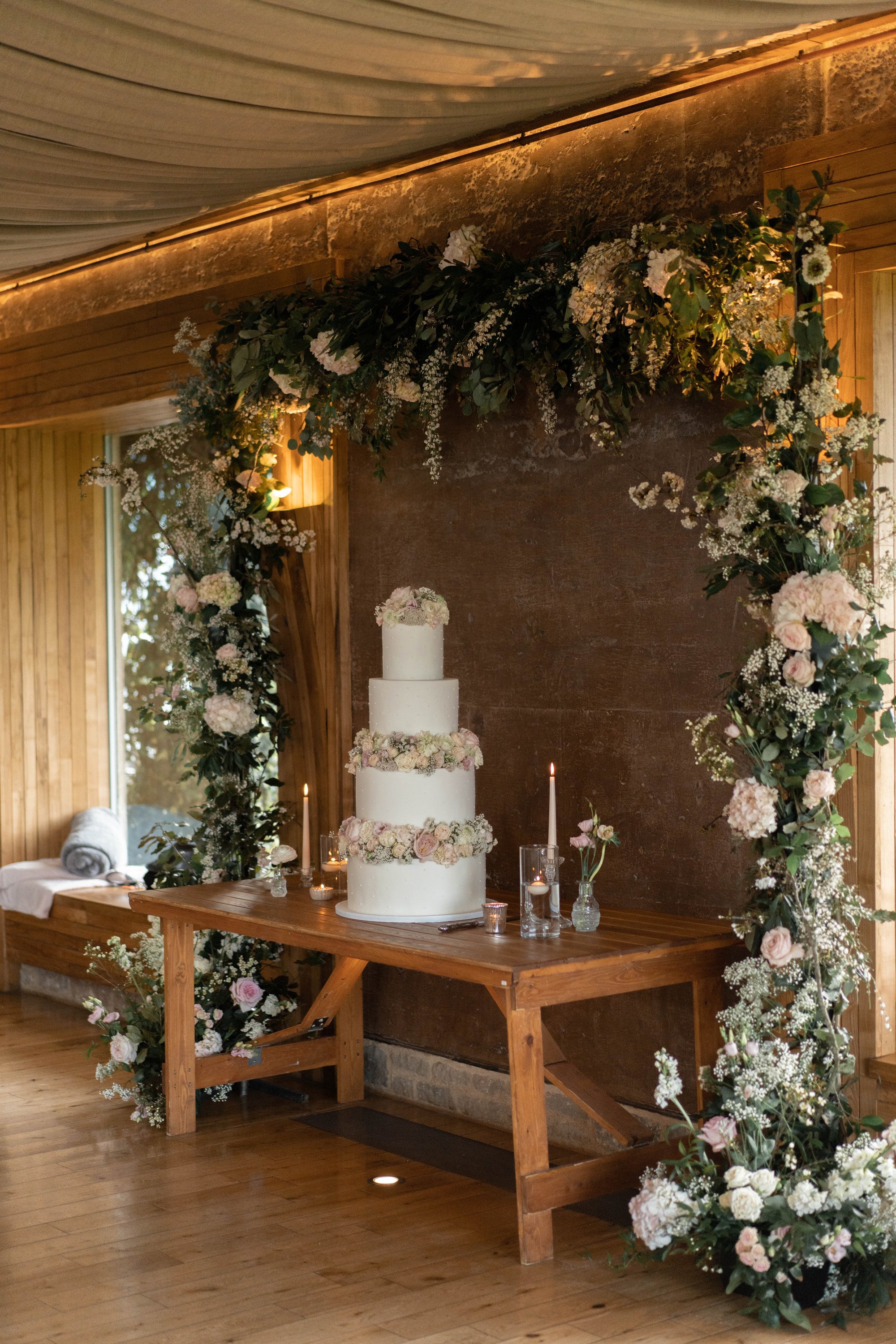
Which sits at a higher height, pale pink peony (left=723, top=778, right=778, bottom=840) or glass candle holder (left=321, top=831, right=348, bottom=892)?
pale pink peony (left=723, top=778, right=778, bottom=840)

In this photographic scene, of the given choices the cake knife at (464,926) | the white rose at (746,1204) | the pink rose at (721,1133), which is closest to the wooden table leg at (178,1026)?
the cake knife at (464,926)

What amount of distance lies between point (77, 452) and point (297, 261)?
219 centimetres

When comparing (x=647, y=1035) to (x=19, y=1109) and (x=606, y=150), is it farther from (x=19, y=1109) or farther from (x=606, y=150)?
(x=606, y=150)

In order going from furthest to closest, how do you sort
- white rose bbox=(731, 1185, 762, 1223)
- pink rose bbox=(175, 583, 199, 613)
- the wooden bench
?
the wooden bench, pink rose bbox=(175, 583, 199, 613), white rose bbox=(731, 1185, 762, 1223)

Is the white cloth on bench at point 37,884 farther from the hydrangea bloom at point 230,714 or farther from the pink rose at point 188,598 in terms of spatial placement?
the pink rose at point 188,598

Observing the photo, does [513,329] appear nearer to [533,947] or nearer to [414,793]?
[414,793]

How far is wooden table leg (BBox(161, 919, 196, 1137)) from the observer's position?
4.88 meters

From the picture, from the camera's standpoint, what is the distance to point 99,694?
7.53m

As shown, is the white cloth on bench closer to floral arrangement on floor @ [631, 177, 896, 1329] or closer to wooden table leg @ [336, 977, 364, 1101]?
wooden table leg @ [336, 977, 364, 1101]

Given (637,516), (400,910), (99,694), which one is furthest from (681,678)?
(99,694)

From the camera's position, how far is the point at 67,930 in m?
6.73

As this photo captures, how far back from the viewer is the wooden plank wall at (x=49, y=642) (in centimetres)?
725

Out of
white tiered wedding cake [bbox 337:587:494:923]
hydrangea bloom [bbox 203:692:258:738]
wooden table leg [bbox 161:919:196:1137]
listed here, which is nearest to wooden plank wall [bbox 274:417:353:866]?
hydrangea bloom [bbox 203:692:258:738]

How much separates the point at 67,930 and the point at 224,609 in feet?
6.90
